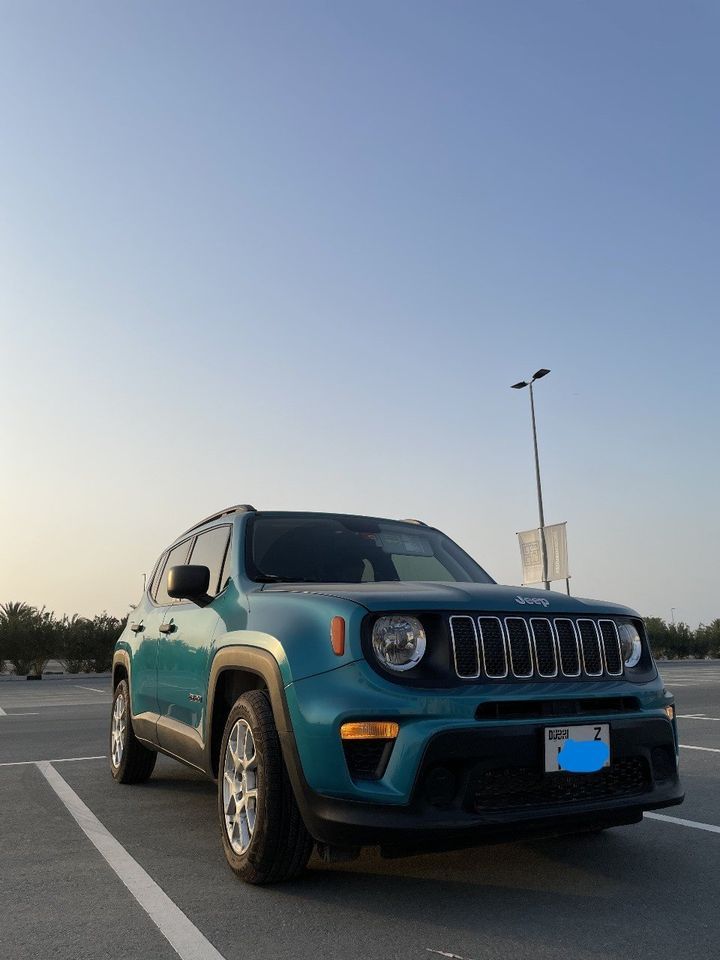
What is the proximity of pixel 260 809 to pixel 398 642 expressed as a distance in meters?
0.96

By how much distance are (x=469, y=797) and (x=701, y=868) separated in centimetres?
154

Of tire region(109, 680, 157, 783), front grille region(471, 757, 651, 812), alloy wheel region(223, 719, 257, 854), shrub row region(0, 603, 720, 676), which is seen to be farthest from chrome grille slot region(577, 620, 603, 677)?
shrub row region(0, 603, 720, 676)

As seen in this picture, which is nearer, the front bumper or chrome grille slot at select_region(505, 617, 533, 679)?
the front bumper

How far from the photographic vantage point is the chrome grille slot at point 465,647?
389 centimetres

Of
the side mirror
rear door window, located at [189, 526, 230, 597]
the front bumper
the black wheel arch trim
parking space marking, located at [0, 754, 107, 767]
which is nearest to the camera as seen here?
the front bumper

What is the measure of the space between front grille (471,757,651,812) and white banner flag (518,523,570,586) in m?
26.1

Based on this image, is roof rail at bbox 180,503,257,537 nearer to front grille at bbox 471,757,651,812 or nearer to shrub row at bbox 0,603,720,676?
front grille at bbox 471,757,651,812

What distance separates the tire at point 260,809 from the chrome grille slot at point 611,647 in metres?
1.57

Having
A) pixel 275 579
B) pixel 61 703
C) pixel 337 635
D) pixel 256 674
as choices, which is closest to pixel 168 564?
pixel 275 579

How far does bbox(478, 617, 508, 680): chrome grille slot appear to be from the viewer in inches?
155

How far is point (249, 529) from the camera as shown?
5.44 m

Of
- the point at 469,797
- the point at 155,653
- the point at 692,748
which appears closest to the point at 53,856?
the point at 155,653

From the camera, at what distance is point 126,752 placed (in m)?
6.96

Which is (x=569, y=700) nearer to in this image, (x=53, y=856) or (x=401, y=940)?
(x=401, y=940)
